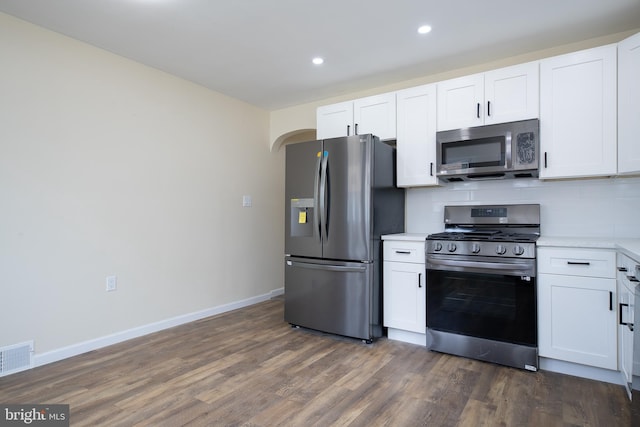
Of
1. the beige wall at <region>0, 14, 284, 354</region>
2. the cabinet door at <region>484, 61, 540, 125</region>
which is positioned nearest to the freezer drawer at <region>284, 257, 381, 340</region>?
the beige wall at <region>0, 14, 284, 354</region>

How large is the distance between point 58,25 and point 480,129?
3.38 m

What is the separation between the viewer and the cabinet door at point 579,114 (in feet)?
8.01

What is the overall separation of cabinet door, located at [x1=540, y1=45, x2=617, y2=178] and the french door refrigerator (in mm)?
1295

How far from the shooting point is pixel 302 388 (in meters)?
2.23

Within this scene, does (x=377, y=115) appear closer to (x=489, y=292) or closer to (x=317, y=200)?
(x=317, y=200)

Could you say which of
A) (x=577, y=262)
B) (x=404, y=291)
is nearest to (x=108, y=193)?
(x=404, y=291)

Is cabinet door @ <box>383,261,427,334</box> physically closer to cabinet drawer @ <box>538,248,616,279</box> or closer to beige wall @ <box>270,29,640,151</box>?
cabinet drawer @ <box>538,248,616,279</box>

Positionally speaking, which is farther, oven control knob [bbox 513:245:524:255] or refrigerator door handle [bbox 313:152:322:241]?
refrigerator door handle [bbox 313:152:322:241]

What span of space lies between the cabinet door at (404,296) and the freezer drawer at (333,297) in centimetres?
12

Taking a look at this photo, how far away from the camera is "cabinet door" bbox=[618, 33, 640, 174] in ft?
7.46

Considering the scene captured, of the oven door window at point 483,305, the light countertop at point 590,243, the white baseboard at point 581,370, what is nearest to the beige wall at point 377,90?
the light countertop at point 590,243

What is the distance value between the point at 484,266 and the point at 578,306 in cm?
62

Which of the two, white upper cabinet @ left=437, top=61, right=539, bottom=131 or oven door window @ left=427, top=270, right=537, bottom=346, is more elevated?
white upper cabinet @ left=437, top=61, right=539, bottom=131

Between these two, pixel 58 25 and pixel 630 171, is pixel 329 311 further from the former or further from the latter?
pixel 58 25
